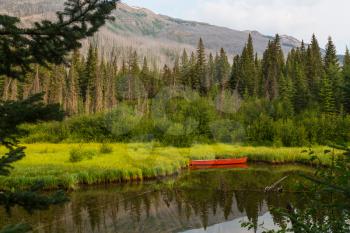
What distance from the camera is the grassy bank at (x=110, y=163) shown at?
28.8m

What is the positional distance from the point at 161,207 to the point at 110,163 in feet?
36.8

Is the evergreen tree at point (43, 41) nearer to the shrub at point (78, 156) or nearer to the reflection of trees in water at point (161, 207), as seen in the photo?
the reflection of trees in water at point (161, 207)

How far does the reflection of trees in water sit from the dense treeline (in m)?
6.10

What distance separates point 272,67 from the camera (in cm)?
10644

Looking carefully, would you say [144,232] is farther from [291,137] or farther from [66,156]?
[291,137]

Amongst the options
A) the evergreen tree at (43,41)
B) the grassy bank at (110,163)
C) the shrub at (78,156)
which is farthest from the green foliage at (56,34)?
the shrub at (78,156)

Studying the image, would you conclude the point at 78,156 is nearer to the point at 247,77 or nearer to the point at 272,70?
the point at 247,77

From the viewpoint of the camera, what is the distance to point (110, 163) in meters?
35.7

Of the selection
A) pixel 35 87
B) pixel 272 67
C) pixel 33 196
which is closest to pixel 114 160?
pixel 33 196

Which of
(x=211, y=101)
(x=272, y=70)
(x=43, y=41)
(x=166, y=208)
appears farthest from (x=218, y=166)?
(x=272, y=70)

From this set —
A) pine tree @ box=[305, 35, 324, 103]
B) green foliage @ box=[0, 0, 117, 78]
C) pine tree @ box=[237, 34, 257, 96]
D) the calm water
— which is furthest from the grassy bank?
pine tree @ box=[305, 35, 324, 103]

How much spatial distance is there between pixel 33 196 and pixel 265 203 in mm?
23330

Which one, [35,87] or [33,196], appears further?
[35,87]

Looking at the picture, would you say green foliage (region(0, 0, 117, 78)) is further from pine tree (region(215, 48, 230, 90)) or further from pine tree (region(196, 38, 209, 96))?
pine tree (region(215, 48, 230, 90))
